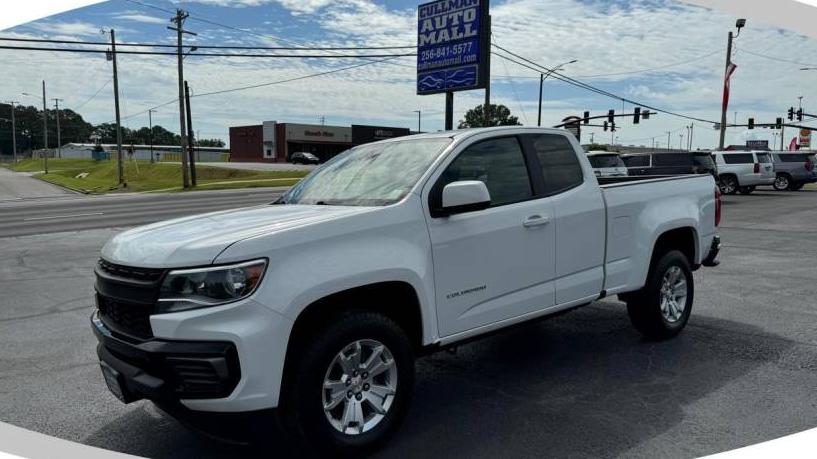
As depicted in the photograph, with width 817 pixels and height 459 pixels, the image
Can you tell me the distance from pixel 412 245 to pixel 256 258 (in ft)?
3.22

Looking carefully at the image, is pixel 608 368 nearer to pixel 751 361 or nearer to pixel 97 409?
pixel 751 361

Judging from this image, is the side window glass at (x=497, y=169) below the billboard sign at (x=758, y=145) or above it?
below

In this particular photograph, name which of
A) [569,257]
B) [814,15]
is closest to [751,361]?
[569,257]

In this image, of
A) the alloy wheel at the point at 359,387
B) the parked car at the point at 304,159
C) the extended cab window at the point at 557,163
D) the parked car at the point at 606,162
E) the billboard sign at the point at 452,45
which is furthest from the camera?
the parked car at the point at 304,159

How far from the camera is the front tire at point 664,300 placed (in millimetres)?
5445

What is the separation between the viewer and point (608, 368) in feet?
16.2

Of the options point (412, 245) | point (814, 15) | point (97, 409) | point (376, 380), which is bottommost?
point (97, 409)

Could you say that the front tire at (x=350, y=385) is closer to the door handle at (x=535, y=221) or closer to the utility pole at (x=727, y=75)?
the door handle at (x=535, y=221)

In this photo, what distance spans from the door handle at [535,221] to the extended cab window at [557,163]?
10.9 inches

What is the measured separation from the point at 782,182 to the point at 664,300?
29561 millimetres

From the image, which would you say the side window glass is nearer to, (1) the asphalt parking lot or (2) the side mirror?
(2) the side mirror

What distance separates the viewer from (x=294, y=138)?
81562mm

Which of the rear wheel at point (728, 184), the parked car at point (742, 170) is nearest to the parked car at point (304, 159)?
the parked car at point (742, 170)

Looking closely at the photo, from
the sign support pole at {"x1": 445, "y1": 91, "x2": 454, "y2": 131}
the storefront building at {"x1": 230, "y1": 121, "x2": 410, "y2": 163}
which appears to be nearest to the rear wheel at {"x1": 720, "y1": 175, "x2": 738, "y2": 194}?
the sign support pole at {"x1": 445, "y1": 91, "x2": 454, "y2": 131}
